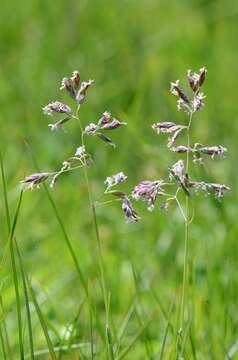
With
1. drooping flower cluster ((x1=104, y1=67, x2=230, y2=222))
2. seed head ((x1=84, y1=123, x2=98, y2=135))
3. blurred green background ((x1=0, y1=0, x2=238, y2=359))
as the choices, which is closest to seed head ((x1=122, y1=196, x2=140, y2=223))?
drooping flower cluster ((x1=104, y1=67, x2=230, y2=222))

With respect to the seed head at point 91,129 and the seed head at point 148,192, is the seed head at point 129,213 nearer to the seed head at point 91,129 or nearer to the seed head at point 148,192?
the seed head at point 148,192

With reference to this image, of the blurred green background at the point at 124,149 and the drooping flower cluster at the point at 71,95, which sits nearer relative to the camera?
the drooping flower cluster at the point at 71,95

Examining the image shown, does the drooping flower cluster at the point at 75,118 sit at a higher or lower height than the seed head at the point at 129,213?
higher

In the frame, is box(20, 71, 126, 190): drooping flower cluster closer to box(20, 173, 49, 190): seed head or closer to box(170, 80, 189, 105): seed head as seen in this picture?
box(20, 173, 49, 190): seed head

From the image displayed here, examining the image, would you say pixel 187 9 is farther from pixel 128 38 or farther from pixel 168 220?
pixel 168 220

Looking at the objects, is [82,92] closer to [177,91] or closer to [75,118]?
[75,118]

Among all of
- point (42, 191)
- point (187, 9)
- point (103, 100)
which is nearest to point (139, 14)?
point (187, 9)

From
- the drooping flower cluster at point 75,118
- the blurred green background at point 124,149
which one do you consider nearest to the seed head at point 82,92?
the drooping flower cluster at point 75,118

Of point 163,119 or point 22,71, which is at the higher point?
point 22,71
